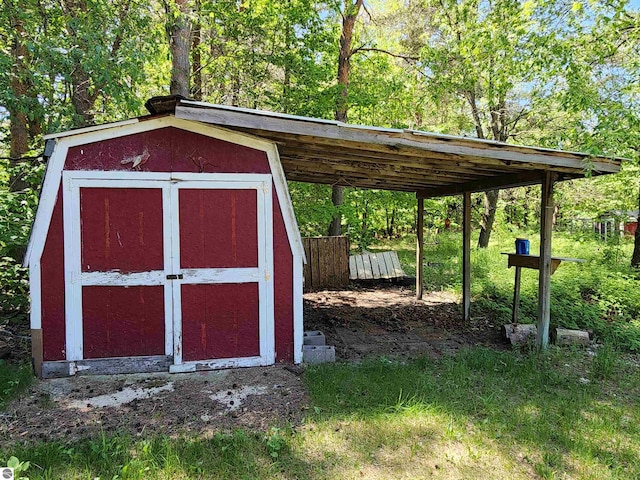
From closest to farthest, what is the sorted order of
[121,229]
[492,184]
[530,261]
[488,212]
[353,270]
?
[121,229] → [530,261] → [492,184] → [353,270] → [488,212]

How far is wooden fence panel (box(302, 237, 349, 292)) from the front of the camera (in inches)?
380

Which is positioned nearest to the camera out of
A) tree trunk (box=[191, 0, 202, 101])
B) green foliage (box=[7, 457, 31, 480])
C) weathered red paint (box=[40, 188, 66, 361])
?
green foliage (box=[7, 457, 31, 480])

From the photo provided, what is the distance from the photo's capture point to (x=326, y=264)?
9.75 meters

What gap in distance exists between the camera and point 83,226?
13.0ft

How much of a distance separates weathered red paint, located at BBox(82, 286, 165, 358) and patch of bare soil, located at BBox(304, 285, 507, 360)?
2095 millimetres

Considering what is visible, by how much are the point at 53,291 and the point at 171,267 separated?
1110mm

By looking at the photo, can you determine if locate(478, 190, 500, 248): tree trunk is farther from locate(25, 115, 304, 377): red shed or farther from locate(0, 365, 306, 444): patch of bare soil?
locate(0, 365, 306, 444): patch of bare soil

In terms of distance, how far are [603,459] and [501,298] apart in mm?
5479

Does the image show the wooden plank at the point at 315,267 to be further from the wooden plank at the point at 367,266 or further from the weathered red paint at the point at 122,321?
the weathered red paint at the point at 122,321

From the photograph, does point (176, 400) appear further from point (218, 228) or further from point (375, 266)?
point (375, 266)

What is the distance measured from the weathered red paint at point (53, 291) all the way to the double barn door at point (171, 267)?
0.21ft

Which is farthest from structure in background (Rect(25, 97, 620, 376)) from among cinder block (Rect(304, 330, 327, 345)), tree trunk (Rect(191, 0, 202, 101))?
tree trunk (Rect(191, 0, 202, 101))

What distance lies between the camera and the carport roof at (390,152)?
3.79 meters

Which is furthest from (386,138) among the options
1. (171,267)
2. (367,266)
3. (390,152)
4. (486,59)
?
(486,59)
